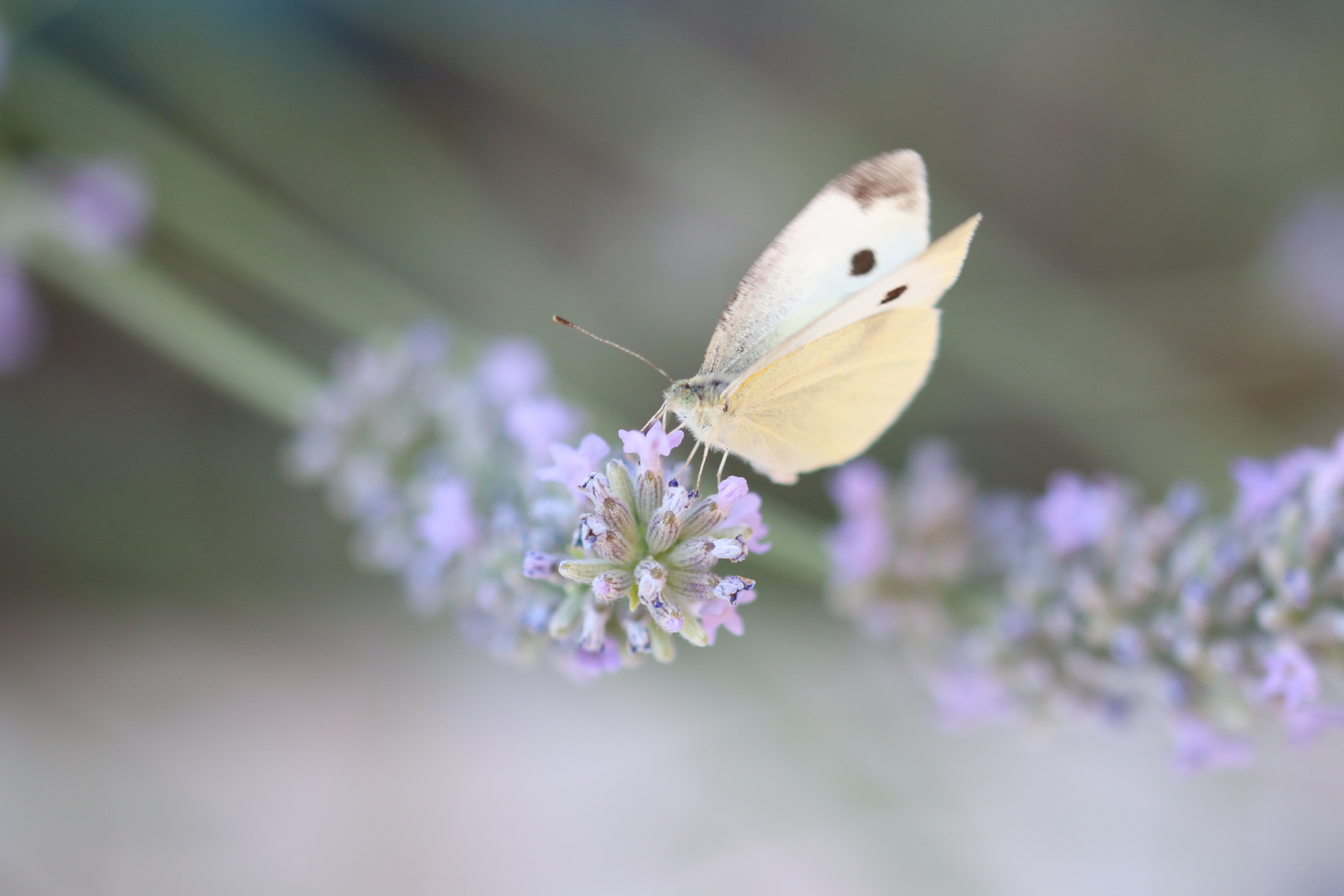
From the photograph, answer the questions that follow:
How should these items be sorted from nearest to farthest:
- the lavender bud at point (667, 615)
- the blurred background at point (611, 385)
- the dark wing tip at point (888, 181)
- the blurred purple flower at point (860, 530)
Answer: the lavender bud at point (667, 615)
the dark wing tip at point (888, 181)
the blurred purple flower at point (860, 530)
the blurred background at point (611, 385)

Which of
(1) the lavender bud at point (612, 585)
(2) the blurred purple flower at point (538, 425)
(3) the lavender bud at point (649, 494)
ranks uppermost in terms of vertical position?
(2) the blurred purple flower at point (538, 425)

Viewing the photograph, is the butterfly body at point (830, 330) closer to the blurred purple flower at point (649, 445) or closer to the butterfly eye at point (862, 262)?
the butterfly eye at point (862, 262)

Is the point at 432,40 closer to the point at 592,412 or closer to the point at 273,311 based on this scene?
the point at 273,311

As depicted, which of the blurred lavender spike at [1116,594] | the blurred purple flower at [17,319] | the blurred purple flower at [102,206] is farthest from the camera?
the blurred purple flower at [17,319]

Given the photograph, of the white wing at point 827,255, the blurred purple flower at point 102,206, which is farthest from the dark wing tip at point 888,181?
the blurred purple flower at point 102,206

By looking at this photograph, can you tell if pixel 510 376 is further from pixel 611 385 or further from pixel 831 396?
pixel 611 385

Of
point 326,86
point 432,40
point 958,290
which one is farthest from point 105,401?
point 958,290

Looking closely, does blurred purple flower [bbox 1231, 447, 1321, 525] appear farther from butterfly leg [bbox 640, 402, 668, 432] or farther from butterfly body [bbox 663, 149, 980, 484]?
butterfly leg [bbox 640, 402, 668, 432]
